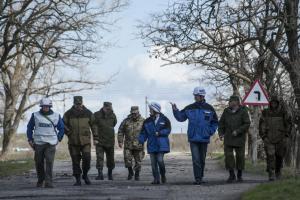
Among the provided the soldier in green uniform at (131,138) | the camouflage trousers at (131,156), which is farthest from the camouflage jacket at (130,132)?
the camouflage trousers at (131,156)

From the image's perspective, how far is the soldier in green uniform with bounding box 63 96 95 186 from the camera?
1820cm

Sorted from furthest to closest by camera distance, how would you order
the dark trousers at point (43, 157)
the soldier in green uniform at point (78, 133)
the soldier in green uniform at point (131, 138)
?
the soldier in green uniform at point (131, 138) → the soldier in green uniform at point (78, 133) → the dark trousers at point (43, 157)

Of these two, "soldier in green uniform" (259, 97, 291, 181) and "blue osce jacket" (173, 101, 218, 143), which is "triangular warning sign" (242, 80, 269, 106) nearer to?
"soldier in green uniform" (259, 97, 291, 181)

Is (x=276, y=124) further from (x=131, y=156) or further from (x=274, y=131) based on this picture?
(x=131, y=156)

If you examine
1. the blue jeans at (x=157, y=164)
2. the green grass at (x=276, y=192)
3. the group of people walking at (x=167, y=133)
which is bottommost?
the green grass at (x=276, y=192)

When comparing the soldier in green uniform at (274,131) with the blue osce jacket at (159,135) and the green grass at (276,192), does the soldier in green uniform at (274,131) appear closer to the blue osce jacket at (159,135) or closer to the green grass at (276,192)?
the blue osce jacket at (159,135)

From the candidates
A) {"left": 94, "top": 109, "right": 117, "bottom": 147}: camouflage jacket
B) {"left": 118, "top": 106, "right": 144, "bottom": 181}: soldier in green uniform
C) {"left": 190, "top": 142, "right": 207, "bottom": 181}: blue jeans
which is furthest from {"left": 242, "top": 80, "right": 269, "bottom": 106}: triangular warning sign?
{"left": 190, "top": 142, "right": 207, "bottom": 181}: blue jeans

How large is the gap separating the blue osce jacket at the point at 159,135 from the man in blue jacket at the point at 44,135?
216 cm

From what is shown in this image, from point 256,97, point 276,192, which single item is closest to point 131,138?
point 256,97

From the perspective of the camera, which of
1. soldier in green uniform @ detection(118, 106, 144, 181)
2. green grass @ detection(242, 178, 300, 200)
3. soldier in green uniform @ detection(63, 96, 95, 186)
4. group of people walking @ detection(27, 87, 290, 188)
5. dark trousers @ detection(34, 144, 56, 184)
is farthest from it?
soldier in green uniform @ detection(118, 106, 144, 181)

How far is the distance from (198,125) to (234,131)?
0.87 metres

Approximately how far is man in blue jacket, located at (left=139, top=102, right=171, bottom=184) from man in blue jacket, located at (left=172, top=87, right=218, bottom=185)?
2.61ft

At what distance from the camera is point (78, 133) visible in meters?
18.2

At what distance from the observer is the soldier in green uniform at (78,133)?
18.2m
